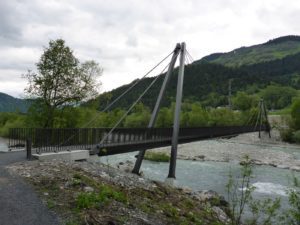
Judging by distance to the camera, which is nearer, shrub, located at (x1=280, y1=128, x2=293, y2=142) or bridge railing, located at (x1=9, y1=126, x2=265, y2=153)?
bridge railing, located at (x1=9, y1=126, x2=265, y2=153)

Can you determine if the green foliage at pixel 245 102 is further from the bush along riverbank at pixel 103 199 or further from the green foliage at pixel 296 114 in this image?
the bush along riverbank at pixel 103 199

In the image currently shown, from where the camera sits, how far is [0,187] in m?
8.82

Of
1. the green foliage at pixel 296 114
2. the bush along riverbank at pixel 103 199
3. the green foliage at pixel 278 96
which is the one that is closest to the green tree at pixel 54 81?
the bush along riverbank at pixel 103 199

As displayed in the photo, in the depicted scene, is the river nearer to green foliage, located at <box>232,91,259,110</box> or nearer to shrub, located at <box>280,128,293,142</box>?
shrub, located at <box>280,128,293,142</box>

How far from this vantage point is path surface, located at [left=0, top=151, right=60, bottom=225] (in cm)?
668

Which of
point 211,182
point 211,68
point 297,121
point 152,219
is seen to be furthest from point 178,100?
point 211,68

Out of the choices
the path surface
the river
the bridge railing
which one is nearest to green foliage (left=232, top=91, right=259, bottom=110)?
the river

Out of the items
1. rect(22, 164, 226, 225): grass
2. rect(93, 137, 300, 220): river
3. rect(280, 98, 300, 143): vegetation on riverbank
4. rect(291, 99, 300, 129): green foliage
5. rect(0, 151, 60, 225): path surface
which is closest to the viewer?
rect(0, 151, 60, 225): path surface

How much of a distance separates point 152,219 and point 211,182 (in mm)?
14696

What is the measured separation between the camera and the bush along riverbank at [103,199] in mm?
7418

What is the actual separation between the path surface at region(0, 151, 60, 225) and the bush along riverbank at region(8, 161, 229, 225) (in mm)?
→ 222

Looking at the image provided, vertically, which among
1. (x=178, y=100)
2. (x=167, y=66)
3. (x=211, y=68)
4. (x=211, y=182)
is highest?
(x=211, y=68)

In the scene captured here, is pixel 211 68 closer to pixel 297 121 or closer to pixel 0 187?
pixel 297 121

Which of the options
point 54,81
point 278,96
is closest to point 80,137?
point 54,81
